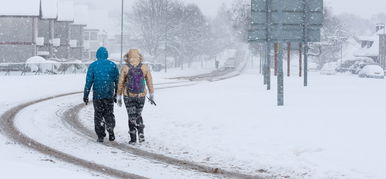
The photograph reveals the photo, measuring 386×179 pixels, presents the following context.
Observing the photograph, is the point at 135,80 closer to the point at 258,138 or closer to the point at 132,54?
the point at 132,54

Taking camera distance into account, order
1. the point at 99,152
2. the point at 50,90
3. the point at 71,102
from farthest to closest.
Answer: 1. the point at 50,90
2. the point at 71,102
3. the point at 99,152

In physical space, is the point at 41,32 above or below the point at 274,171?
above

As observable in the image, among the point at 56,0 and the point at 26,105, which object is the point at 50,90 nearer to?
the point at 26,105

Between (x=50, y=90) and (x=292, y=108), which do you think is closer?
(x=292, y=108)

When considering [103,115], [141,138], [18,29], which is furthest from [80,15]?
[141,138]

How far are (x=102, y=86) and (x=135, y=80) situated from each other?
63 cm

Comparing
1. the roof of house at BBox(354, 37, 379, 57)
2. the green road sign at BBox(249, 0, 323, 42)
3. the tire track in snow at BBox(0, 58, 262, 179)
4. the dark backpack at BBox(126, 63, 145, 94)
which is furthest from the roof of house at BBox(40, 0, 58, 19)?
the dark backpack at BBox(126, 63, 145, 94)

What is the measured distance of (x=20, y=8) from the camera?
53625 millimetres

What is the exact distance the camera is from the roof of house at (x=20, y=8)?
5288 cm

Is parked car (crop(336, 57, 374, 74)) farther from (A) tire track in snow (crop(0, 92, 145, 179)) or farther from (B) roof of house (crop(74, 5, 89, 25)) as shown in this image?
(A) tire track in snow (crop(0, 92, 145, 179))

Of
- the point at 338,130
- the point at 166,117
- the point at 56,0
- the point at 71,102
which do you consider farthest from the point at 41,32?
the point at 338,130

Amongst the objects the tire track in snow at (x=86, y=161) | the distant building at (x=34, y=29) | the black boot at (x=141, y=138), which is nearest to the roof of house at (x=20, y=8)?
the distant building at (x=34, y=29)

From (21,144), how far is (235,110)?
5.95m

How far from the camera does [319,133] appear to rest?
1048 centimetres
